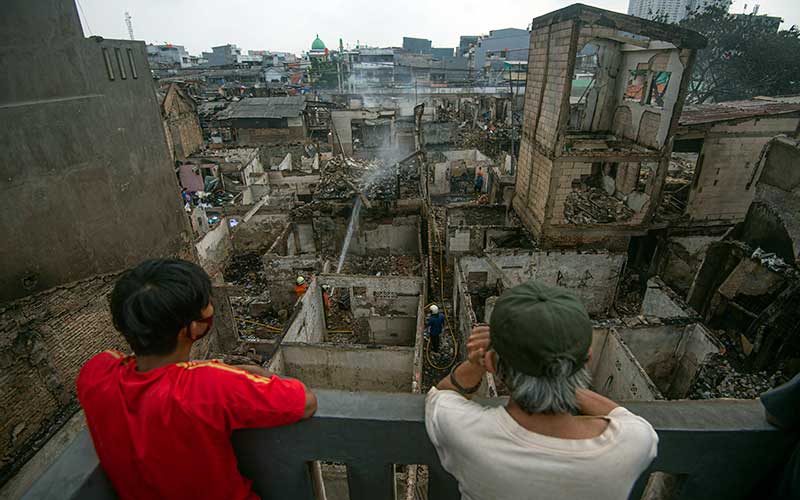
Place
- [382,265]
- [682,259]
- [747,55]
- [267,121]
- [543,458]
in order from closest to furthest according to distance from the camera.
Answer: [543,458]
[682,259]
[382,265]
[747,55]
[267,121]

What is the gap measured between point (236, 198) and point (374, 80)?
43537mm

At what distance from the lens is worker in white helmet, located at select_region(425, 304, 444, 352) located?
9367 millimetres

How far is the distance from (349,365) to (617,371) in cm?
470

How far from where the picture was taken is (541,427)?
1399 millimetres

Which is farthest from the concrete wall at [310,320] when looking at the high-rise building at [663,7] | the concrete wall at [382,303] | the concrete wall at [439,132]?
the high-rise building at [663,7]

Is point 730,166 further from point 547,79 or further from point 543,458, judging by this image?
point 543,458

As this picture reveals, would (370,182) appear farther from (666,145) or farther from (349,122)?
(666,145)

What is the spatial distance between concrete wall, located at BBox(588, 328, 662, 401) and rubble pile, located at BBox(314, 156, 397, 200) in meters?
10.5

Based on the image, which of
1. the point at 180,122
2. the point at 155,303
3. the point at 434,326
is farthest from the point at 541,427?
the point at 180,122

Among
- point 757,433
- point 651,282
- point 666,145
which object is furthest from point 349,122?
point 757,433

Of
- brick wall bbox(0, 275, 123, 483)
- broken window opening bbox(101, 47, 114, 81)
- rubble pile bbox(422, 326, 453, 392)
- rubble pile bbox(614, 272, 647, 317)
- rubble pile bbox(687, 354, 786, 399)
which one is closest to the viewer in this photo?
brick wall bbox(0, 275, 123, 483)

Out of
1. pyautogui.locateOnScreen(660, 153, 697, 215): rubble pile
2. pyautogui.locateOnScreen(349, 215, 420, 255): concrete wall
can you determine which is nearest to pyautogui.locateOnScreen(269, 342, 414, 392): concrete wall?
pyautogui.locateOnScreen(349, 215, 420, 255): concrete wall

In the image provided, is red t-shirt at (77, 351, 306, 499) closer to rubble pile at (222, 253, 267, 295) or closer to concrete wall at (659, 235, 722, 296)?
rubble pile at (222, 253, 267, 295)

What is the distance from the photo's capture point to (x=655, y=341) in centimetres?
699
